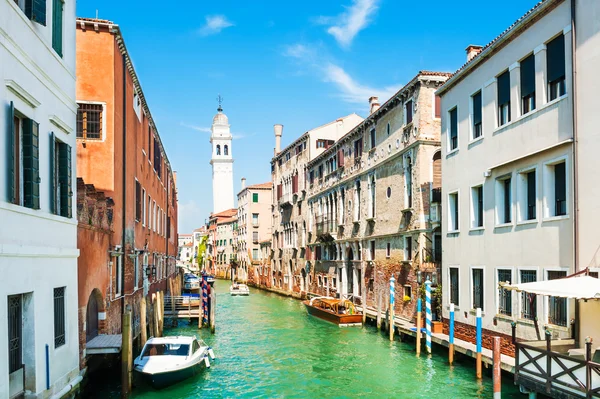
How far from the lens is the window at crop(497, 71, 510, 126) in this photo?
1336 centimetres

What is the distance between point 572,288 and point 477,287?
5.44 meters

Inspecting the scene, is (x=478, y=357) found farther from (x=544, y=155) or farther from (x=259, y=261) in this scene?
(x=259, y=261)

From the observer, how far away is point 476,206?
48.6ft

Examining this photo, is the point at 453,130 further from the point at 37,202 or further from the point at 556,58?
the point at 37,202

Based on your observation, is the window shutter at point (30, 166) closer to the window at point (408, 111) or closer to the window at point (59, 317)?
the window at point (59, 317)

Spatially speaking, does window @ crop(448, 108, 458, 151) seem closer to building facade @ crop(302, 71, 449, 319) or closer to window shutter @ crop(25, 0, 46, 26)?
building facade @ crop(302, 71, 449, 319)

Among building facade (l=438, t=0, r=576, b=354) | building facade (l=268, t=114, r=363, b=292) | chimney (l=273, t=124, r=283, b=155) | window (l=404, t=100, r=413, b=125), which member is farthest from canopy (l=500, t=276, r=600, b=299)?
chimney (l=273, t=124, r=283, b=155)

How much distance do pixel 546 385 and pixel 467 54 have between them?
502 inches

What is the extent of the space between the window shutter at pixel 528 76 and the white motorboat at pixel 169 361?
32.1 ft

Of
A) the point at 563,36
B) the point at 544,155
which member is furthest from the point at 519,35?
the point at 544,155

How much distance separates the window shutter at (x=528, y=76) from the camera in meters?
12.3

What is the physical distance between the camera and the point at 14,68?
730cm

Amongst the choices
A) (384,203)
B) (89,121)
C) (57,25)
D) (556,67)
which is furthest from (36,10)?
(384,203)

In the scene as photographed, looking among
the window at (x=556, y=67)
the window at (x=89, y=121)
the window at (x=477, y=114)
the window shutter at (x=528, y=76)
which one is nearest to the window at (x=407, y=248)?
the window at (x=477, y=114)
